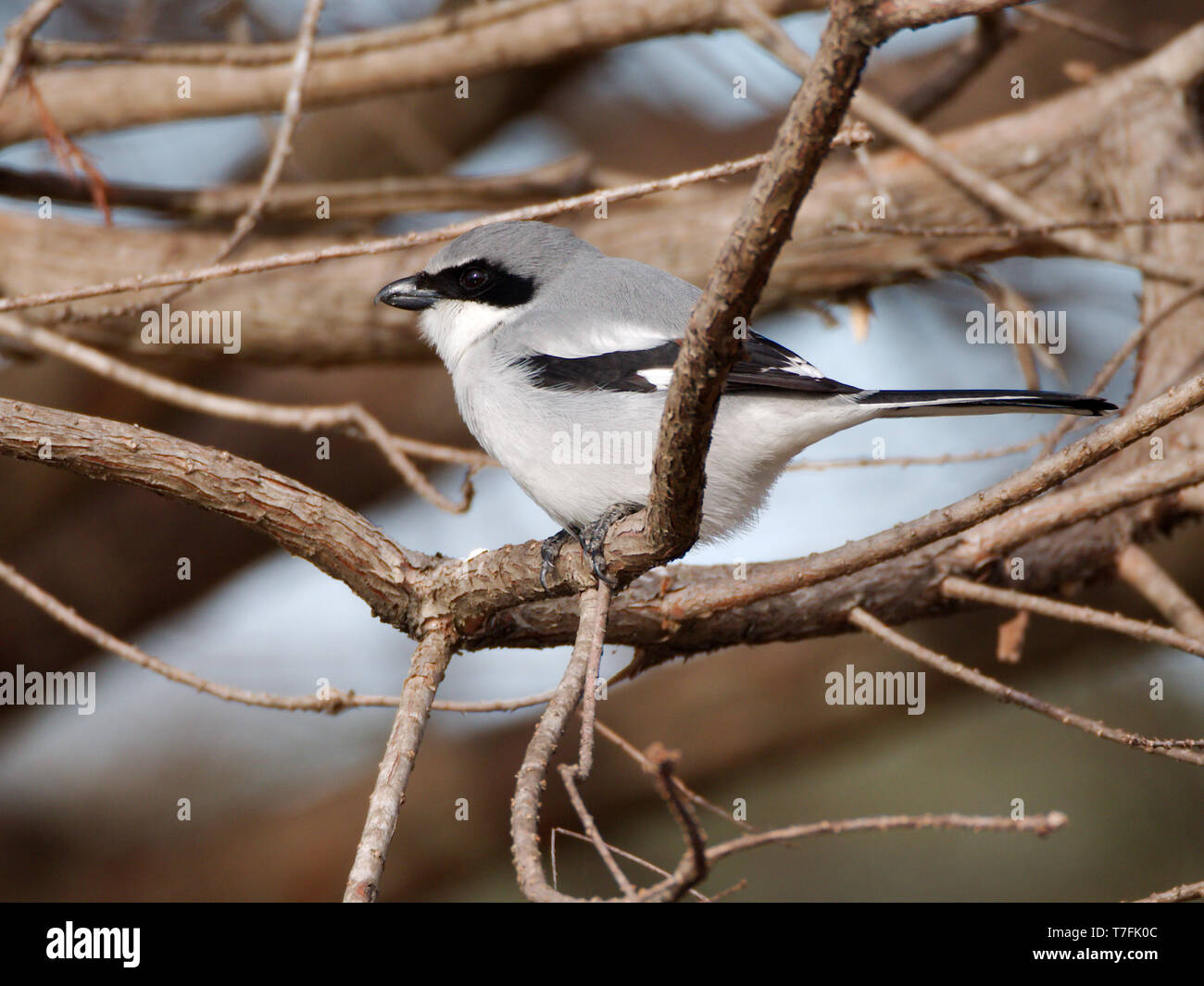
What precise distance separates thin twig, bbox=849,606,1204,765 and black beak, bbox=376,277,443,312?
4.78 ft

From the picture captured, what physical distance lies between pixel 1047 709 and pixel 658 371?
1068 millimetres

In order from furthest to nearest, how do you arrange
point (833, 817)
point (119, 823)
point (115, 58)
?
point (833, 817), point (119, 823), point (115, 58)

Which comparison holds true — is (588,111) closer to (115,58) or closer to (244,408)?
(115,58)

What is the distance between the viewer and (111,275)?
4156 millimetres

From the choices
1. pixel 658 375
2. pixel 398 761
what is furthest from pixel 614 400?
pixel 398 761

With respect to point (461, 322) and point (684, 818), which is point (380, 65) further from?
point (684, 818)

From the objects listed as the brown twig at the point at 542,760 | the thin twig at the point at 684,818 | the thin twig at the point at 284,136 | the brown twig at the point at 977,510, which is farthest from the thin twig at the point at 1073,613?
the thin twig at the point at 284,136

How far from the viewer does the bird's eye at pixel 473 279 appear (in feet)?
9.98

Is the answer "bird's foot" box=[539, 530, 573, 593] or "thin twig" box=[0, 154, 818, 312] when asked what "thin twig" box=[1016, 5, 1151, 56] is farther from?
"bird's foot" box=[539, 530, 573, 593]

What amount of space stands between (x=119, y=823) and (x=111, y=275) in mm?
2933

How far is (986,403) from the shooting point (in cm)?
204

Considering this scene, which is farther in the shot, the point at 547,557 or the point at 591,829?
the point at 547,557

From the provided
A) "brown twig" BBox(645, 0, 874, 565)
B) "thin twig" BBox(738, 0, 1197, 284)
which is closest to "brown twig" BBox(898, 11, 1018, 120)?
"thin twig" BBox(738, 0, 1197, 284)

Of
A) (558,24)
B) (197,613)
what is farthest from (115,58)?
(197,613)
